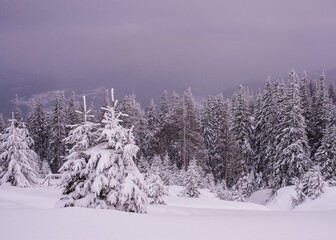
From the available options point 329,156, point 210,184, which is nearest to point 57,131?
point 210,184

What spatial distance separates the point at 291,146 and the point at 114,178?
1019 inches

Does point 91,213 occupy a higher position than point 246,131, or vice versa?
point 246,131

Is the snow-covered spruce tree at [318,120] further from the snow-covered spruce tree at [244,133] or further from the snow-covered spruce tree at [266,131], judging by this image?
the snow-covered spruce tree at [244,133]

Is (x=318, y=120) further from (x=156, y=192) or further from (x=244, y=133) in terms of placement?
(x=156, y=192)

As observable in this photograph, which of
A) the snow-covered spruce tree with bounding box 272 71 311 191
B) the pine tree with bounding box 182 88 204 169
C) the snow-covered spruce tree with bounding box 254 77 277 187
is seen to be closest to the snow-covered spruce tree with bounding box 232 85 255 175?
the snow-covered spruce tree with bounding box 254 77 277 187

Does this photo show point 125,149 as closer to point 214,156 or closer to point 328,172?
point 328,172

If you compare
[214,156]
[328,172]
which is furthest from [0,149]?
[214,156]

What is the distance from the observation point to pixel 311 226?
6430 mm

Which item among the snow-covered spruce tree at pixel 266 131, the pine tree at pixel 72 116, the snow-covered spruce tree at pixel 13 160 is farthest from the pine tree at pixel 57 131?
the snow-covered spruce tree at pixel 266 131

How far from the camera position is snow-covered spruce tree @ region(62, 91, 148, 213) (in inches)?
359

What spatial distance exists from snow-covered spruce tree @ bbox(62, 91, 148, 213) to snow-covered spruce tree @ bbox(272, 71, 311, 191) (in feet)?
82.9

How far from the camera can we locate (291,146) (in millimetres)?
30438

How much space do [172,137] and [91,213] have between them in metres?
35.9

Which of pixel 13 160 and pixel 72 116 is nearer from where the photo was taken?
pixel 13 160
